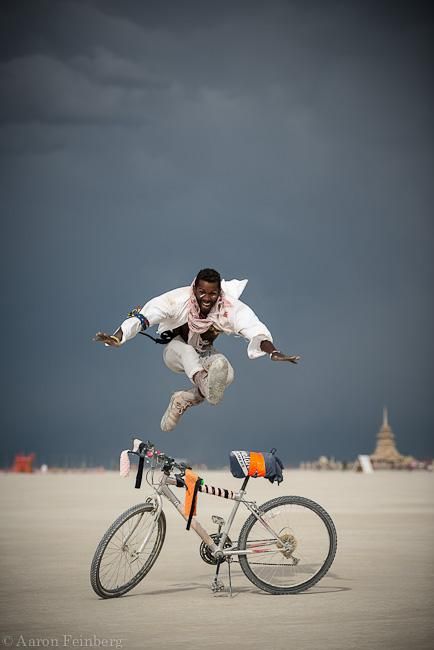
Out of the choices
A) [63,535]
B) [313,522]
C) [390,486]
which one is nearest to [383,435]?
[390,486]

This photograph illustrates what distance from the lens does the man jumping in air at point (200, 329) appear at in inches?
354

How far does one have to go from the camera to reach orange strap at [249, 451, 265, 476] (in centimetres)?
919

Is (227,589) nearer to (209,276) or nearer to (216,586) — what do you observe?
(216,586)

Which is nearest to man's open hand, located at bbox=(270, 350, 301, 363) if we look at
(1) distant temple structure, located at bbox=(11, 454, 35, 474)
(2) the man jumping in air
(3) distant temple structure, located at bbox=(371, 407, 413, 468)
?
(2) the man jumping in air

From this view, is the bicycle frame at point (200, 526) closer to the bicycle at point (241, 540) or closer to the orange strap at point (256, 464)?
the bicycle at point (241, 540)

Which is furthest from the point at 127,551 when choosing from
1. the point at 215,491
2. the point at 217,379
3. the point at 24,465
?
the point at 24,465

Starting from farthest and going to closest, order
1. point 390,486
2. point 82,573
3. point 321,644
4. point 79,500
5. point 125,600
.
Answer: point 390,486, point 79,500, point 82,573, point 125,600, point 321,644

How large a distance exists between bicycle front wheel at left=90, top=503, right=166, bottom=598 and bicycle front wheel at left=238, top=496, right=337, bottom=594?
2.38ft

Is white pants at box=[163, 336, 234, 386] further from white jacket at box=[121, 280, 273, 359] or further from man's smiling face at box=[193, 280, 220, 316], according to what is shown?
man's smiling face at box=[193, 280, 220, 316]

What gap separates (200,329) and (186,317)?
0.21 meters

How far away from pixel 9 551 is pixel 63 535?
6.96ft

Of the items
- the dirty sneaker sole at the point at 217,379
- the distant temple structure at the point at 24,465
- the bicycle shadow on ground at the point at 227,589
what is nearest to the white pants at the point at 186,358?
the dirty sneaker sole at the point at 217,379

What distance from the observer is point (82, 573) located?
1052 cm

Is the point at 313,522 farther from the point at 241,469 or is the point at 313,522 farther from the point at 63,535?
the point at 63,535
